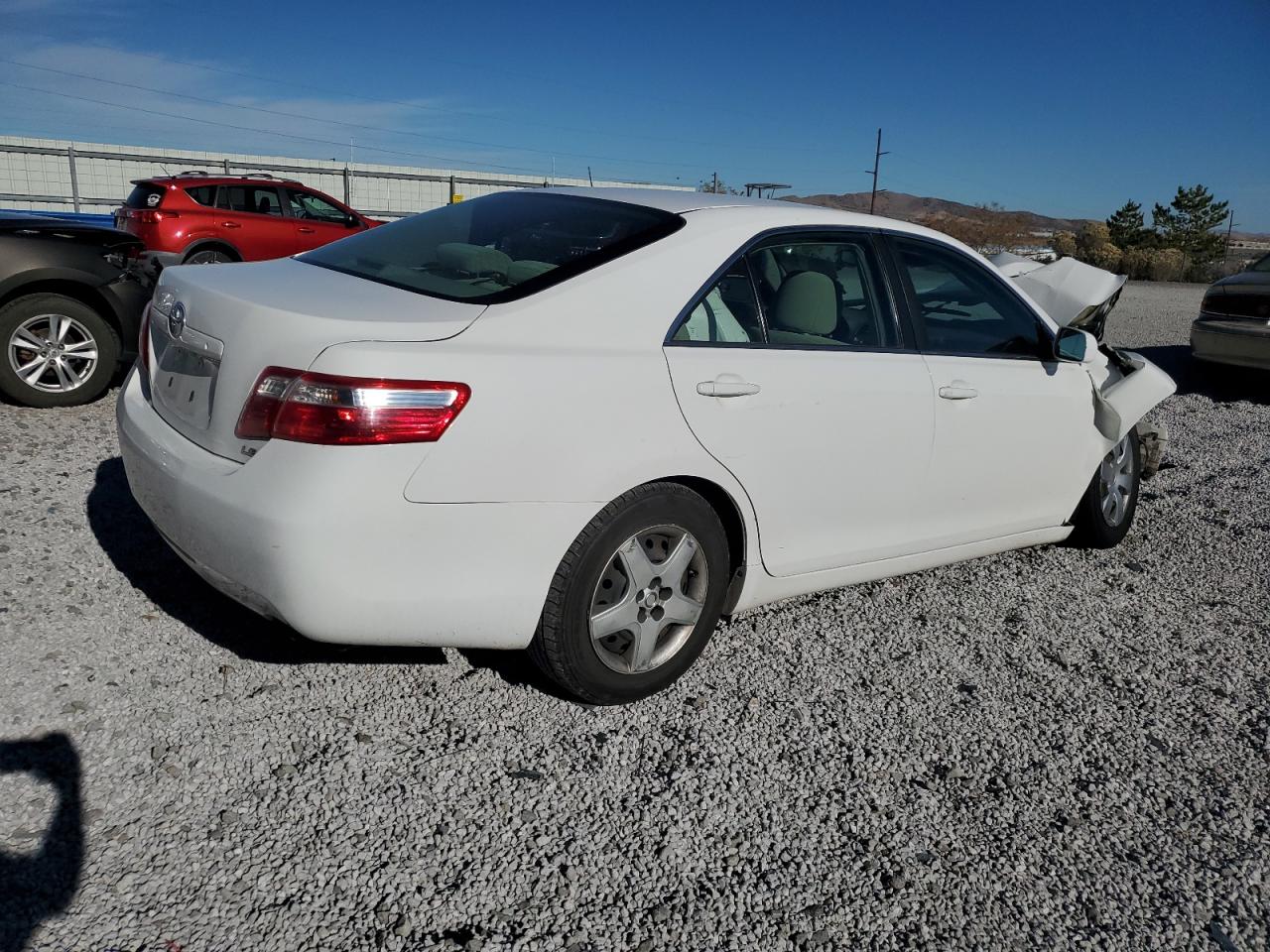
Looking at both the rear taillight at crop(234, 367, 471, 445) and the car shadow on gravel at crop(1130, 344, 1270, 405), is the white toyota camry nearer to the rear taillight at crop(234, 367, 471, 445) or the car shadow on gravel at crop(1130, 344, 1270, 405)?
the rear taillight at crop(234, 367, 471, 445)

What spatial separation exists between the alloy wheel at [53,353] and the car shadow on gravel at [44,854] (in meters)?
4.23

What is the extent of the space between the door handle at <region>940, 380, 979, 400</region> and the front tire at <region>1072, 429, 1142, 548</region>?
1196 millimetres

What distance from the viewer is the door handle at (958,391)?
146 inches

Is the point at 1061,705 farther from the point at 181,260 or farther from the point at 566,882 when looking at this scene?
the point at 181,260

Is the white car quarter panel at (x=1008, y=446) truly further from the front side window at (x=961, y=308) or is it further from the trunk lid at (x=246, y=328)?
the trunk lid at (x=246, y=328)

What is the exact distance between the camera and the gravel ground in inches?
89.2

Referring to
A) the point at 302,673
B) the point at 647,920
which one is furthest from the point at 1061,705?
the point at 302,673

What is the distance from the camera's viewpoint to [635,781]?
2.78 meters

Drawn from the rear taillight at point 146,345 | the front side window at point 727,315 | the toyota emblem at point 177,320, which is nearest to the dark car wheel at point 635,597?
the front side window at point 727,315

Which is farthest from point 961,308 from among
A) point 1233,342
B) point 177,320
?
point 1233,342

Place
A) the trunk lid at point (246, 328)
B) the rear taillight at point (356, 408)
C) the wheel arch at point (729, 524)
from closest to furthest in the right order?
the rear taillight at point (356, 408)
the trunk lid at point (246, 328)
the wheel arch at point (729, 524)

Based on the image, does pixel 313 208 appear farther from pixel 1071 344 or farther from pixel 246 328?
pixel 246 328

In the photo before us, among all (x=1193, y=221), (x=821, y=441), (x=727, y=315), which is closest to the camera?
(x=727, y=315)

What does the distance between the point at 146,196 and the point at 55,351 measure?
26.8ft
